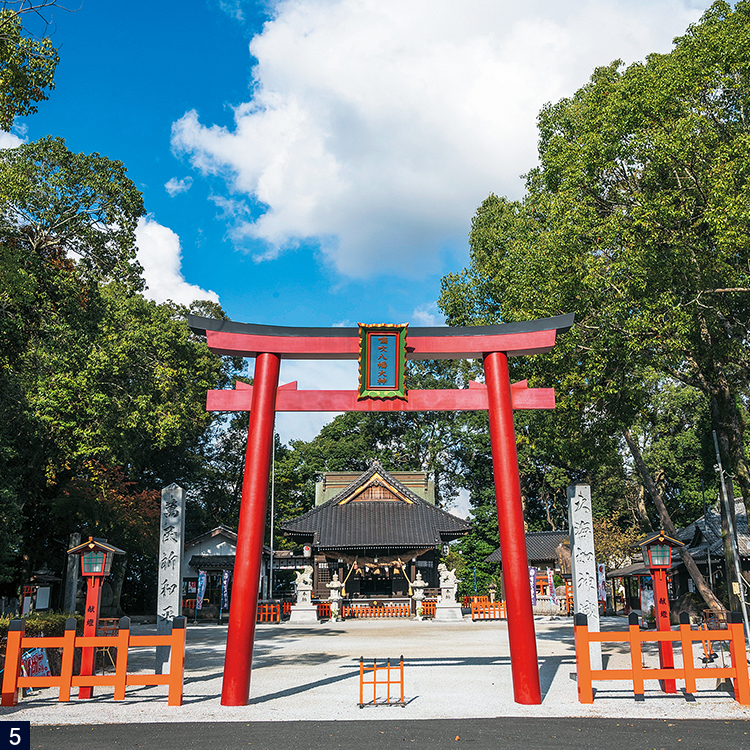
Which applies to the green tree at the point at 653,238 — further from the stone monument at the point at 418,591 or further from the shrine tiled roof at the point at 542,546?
the shrine tiled roof at the point at 542,546

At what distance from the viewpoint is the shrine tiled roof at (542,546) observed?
3256cm

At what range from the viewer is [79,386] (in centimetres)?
1917

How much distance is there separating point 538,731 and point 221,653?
32.7 ft

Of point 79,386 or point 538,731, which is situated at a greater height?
point 79,386

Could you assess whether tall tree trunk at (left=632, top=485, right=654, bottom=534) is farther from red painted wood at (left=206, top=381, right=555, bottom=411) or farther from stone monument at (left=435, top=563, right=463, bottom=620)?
red painted wood at (left=206, top=381, right=555, bottom=411)

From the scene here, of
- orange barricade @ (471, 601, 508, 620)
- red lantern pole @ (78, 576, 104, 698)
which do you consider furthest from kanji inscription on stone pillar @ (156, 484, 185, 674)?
orange barricade @ (471, 601, 508, 620)

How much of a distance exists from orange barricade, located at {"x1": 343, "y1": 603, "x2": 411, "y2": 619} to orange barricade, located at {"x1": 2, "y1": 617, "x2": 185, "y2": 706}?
20295 millimetres

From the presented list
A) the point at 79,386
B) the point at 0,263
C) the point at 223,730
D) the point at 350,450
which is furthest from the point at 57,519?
the point at 350,450

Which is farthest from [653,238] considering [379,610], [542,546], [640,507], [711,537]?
[640,507]

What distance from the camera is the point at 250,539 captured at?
28.7ft

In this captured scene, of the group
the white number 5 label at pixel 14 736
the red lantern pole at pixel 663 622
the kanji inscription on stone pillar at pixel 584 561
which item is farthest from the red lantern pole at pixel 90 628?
the red lantern pole at pixel 663 622

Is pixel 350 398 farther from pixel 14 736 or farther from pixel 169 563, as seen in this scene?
pixel 14 736

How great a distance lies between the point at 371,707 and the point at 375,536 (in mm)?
21098

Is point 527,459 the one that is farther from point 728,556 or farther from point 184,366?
point 728,556
